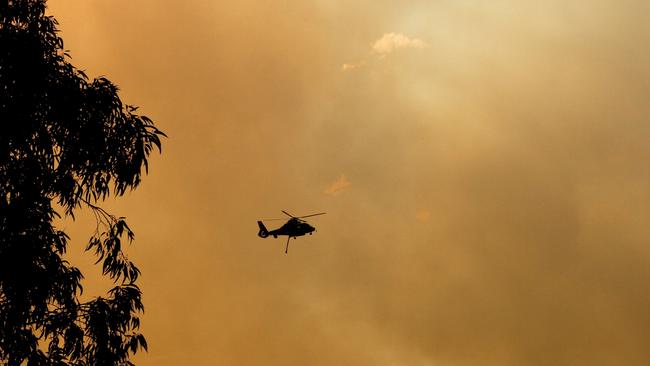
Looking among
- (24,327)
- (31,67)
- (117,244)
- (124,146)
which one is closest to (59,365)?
(24,327)

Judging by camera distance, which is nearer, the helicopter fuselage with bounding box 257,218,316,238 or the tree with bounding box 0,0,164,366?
the tree with bounding box 0,0,164,366

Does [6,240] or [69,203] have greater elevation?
[69,203]

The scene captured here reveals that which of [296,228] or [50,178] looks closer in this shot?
[50,178]

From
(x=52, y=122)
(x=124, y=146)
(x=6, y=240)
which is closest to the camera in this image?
(x=6, y=240)

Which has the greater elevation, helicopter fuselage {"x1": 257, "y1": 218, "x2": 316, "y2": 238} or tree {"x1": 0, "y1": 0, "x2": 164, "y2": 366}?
helicopter fuselage {"x1": 257, "y1": 218, "x2": 316, "y2": 238}

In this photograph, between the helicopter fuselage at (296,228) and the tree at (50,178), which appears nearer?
the tree at (50,178)

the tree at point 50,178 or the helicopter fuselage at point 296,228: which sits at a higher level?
the helicopter fuselage at point 296,228

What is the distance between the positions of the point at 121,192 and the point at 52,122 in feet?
6.73

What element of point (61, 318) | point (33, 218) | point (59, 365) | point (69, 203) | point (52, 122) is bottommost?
point (59, 365)

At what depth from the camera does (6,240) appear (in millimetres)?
12711

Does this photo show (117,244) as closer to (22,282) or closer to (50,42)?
(22,282)

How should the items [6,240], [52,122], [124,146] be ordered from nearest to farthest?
[6,240]
[52,122]
[124,146]

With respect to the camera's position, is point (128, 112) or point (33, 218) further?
point (128, 112)

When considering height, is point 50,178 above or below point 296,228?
below
